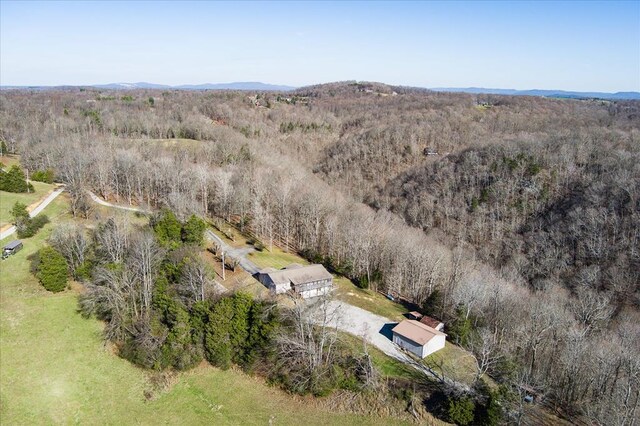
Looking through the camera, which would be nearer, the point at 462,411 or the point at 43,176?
the point at 462,411

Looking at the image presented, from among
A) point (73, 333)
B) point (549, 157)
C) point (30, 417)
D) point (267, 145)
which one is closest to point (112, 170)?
point (73, 333)

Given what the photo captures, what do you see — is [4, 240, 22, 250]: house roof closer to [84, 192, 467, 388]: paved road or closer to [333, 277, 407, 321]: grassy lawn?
[84, 192, 467, 388]: paved road

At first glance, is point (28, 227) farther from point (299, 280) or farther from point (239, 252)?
point (299, 280)

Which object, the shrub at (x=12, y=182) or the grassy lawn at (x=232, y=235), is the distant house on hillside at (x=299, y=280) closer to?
the grassy lawn at (x=232, y=235)

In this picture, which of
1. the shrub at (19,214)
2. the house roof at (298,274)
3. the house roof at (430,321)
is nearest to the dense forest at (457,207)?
the house roof at (430,321)

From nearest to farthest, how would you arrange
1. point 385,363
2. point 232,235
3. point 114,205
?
point 385,363
point 232,235
point 114,205

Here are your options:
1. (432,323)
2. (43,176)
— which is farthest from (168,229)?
(43,176)

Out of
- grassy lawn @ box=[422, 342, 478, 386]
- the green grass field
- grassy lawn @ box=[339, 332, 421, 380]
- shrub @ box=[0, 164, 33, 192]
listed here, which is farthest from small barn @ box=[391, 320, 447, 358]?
shrub @ box=[0, 164, 33, 192]
